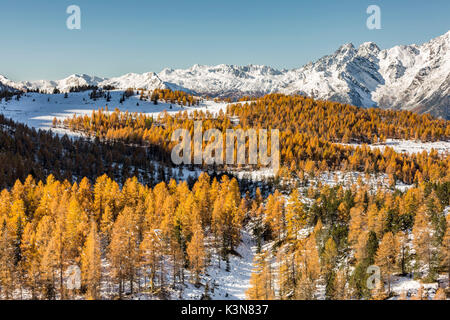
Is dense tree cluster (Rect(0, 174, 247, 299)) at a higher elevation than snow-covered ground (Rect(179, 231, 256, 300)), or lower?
higher

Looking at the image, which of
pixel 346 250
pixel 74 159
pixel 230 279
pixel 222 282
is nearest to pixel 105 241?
pixel 222 282

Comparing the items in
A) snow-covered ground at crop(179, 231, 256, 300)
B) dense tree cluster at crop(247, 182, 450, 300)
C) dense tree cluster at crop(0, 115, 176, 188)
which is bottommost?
snow-covered ground at crop(179, 231, 256, 300)

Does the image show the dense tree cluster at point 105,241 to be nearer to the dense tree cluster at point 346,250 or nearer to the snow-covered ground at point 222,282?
the snow-covered ground at point 222,282

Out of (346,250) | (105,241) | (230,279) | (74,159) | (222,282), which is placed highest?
(74,159)

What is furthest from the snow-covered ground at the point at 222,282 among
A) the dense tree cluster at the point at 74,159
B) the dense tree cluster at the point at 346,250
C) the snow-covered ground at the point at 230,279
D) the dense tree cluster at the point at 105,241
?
the dense tree cluster at the point at 74,159

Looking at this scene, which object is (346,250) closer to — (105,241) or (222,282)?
(222,282)

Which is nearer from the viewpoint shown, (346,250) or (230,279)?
(230,279)

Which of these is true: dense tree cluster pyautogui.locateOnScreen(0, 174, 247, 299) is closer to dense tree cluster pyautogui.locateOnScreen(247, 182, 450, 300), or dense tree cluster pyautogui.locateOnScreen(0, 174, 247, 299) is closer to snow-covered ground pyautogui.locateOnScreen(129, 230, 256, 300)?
snow-covered ground pyautogui.locateOnScreen(129, 230, 256, 300)

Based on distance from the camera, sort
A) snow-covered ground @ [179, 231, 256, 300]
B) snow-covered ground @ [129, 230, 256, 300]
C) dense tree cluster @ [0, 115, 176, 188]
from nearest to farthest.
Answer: snow-covered ground @ [129, 230, 256, 300] < snow-covered ground @ [179, 231, 256, 300] < dense tree cluster @ [0, 115, 176, 188]

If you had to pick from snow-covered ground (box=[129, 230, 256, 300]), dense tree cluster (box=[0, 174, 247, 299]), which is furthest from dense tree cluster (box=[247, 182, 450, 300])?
dense tree cluster (box=[0, 174, 247, 299])

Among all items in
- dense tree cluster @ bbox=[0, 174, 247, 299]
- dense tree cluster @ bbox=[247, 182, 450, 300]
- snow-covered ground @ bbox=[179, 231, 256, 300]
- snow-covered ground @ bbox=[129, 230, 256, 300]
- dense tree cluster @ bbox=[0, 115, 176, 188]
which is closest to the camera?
dense tree cluster @ bbox=[0, 174, 247, 299]

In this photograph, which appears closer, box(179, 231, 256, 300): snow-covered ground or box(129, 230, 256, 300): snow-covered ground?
box(129, 230, 256, 300): snow-covered ground
